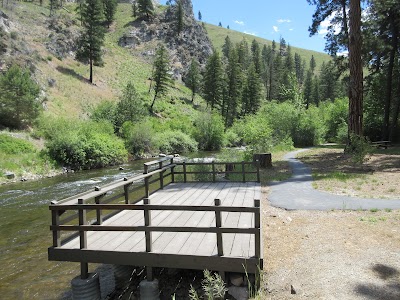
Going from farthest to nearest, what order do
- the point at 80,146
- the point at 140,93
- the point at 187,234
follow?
1. the point at 140,93
2. the point at 80,146
3. the point at 187,234

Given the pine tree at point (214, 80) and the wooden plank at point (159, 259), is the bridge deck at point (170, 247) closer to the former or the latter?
the wooden plank at point (159, 259)

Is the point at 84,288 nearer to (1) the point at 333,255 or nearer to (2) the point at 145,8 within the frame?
(1) the point at 333,255

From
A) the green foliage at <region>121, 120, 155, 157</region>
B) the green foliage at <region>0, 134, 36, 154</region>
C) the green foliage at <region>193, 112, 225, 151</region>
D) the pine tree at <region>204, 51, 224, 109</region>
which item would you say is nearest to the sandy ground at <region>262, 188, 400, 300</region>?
the green foliage at <region>0, 134, 36, 154</region>

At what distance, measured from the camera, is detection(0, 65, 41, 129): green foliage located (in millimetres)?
27438

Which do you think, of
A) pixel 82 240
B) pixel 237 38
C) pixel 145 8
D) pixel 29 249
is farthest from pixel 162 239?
pixel 237 38

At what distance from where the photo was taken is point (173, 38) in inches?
3568

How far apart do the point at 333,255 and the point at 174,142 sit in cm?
3492

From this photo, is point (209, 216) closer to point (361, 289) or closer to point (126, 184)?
point (126, 184)

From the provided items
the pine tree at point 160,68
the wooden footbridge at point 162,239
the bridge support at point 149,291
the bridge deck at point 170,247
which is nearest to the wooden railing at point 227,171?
the bridge deck at point 170,247

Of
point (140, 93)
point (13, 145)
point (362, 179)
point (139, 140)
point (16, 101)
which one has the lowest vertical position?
point (362, 179)

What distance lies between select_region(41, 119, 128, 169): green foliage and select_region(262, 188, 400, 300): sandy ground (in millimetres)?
21862

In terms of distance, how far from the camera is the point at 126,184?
786cm

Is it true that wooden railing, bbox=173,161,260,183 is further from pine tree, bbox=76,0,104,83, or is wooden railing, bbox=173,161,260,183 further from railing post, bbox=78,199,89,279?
pine tree, bbox=76,0,104,83

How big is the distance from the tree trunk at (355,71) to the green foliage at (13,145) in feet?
77.8
